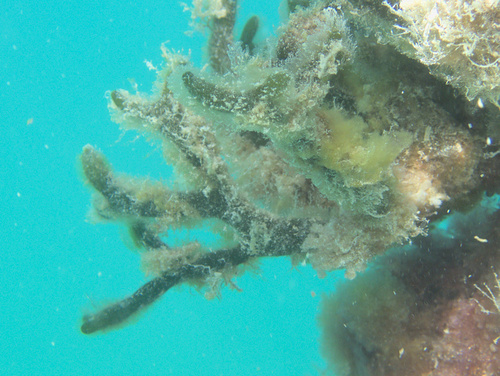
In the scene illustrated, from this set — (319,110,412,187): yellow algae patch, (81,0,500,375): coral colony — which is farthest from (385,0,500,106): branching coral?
(319,110,412,187): yellow algae patch

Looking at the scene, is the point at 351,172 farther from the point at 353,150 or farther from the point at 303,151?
the point at 303,151

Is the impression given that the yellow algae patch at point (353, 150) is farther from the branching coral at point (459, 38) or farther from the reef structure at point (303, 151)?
the branching coral at point (459, 38)

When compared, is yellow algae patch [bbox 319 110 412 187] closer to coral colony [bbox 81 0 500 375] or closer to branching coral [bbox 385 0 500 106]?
coral colony [bbox 81 0 500 375]

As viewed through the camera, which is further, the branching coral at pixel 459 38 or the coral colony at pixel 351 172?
the coral colony at pixel 351 172

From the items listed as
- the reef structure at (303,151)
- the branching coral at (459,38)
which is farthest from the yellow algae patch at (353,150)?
the branching coral at (459,38)

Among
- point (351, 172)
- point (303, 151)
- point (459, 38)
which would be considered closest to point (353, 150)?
point (351, 172)

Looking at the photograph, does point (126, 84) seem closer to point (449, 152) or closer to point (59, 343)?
point (449, 152)

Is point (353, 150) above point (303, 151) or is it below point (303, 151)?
below

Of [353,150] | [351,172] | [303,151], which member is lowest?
[351,172]
